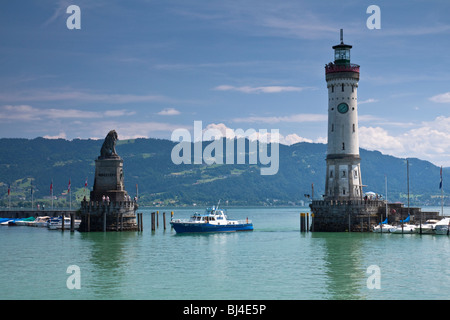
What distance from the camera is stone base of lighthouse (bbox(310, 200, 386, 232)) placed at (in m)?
97.6

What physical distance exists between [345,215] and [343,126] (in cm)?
1482

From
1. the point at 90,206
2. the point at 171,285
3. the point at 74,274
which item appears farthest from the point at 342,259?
the point at 90,206

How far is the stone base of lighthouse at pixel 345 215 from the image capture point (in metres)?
97.6

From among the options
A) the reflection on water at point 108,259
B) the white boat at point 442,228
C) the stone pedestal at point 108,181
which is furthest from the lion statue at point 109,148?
the white boat at point 442,228

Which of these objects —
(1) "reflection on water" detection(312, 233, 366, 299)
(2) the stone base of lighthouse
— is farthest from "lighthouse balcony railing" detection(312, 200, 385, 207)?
(1) "reflection on water" detection(312, 233, 366, 299)

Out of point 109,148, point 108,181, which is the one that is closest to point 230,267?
point 108,181

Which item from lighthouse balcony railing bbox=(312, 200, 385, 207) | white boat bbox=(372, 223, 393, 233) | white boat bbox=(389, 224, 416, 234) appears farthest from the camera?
lighthouse balcony railing bbox=(312, 200, 385, 207)

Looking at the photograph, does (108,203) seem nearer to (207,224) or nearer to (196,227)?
(196,227)

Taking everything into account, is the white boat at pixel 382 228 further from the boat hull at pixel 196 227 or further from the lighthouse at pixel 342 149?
the boat hull at pixel 196 227

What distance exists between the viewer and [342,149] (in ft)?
328

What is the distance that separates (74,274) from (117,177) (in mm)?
51417

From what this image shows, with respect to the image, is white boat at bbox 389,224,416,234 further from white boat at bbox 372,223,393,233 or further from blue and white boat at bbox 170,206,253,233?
blue and white boat at bbox 170,206,253,233

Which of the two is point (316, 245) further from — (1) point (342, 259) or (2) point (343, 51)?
(2) point (343, 51)

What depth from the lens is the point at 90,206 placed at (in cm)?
10456
